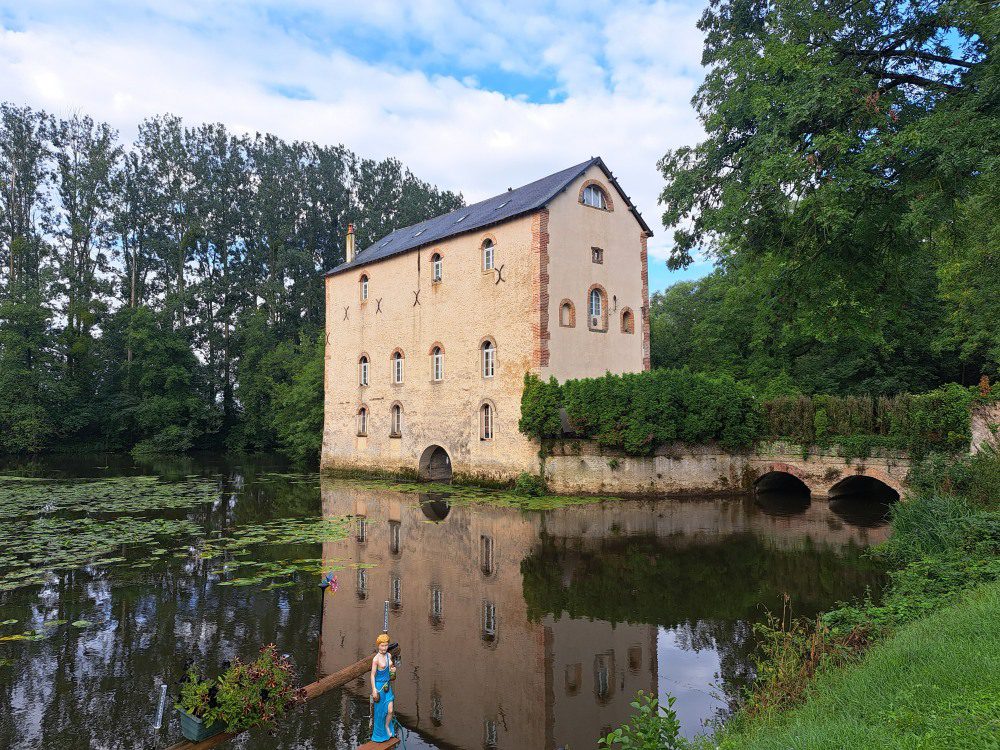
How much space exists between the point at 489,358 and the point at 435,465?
563 centimetres

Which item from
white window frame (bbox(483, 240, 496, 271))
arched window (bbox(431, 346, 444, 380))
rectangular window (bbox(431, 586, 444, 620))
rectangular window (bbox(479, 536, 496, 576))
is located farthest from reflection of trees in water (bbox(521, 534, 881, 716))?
arched window (bbox(431, 346, 444, 380))

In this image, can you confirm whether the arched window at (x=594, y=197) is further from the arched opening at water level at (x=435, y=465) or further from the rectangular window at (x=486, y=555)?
the rectangular window at (x=486, y=555)

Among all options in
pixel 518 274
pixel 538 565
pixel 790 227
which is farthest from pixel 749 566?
pixel 518 274

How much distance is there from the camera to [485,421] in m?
22.4

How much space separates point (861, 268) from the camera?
11.1m

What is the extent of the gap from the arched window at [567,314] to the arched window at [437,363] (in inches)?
210

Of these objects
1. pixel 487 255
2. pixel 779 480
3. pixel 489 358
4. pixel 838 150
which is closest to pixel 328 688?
pixel 838 150

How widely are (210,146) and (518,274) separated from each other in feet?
119

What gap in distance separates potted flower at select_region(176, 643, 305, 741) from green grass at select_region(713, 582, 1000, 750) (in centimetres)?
352

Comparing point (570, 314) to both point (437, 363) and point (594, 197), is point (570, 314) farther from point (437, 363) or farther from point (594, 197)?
point (437, 363)

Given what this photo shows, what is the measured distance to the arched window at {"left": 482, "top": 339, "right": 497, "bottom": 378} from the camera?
872 inches

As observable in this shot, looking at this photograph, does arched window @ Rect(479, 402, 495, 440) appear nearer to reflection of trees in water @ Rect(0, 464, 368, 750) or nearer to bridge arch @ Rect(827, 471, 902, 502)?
reflection of trees in water @ Rect(0, 464, 368, 750)

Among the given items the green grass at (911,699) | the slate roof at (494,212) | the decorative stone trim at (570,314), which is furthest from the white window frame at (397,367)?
the green grass at (911,699)

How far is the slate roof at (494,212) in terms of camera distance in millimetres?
21766
